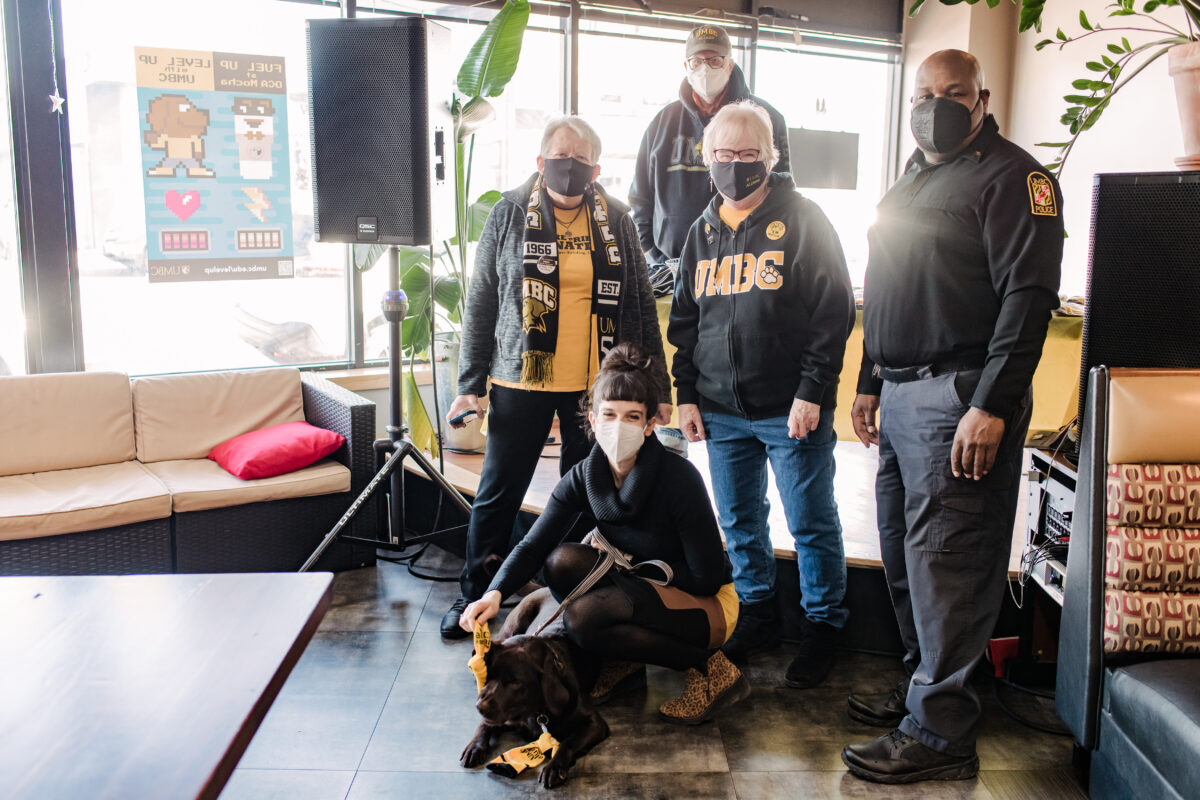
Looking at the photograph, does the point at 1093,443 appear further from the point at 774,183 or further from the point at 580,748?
the point at 580,748

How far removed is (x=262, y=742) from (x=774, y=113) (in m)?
2.27

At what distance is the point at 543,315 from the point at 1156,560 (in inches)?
61.0

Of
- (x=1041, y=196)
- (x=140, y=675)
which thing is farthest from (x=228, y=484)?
(x=1041, y=196)

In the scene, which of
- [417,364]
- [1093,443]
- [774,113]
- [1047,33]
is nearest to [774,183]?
[774,113]

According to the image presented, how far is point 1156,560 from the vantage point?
174 centimetres

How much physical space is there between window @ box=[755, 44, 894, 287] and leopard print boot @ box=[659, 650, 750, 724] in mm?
3879

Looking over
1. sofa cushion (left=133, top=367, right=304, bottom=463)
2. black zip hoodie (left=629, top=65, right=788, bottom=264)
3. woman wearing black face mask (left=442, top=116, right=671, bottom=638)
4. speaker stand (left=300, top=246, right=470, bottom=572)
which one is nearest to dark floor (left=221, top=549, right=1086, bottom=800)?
woman wearing black face mask (left=442, top=116, right=671, bottom=638)

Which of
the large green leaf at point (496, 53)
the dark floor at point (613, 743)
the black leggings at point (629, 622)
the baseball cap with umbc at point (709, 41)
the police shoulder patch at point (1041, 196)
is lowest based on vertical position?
the dark floor at point (613, 743)

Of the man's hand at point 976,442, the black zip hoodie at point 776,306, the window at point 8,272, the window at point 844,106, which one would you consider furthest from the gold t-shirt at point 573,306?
the window at point 844,106

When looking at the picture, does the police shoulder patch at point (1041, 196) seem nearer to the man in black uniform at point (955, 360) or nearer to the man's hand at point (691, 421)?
the man in black uniform at point (955, 360)

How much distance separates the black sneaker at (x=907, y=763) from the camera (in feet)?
6.32

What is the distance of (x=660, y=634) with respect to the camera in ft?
7.01

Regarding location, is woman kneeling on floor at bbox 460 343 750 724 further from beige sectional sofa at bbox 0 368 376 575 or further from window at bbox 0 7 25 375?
window at bbox 0 7 25 375

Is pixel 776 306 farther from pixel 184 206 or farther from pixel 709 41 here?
pixel 184 206
